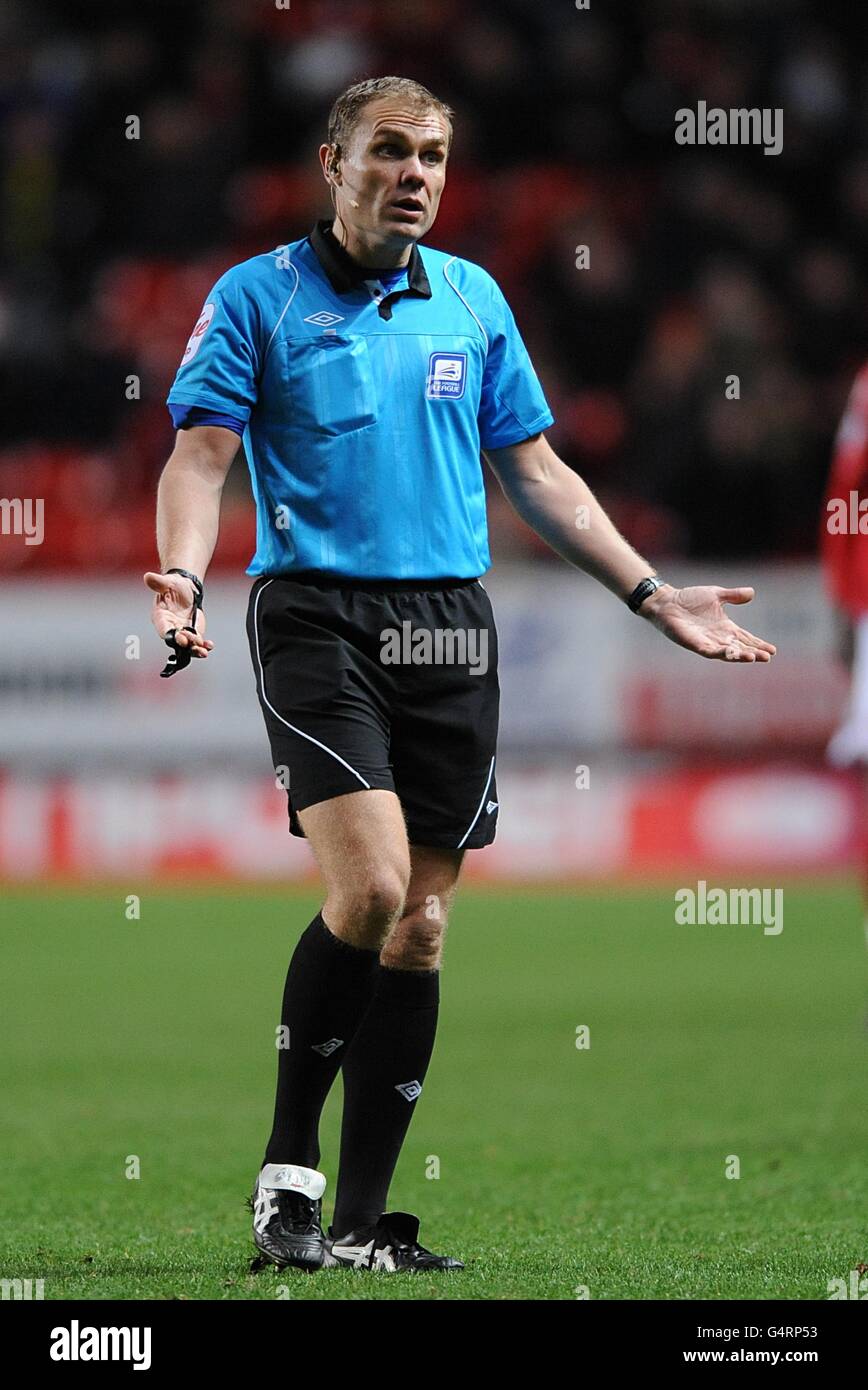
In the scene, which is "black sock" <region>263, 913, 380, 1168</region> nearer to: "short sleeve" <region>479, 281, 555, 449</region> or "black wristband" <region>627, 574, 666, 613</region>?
"black wristband" <region>627, 574, 666, 613</region>

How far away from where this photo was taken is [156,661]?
1315cm

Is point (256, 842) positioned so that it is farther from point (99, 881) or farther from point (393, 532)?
point (393, 532)

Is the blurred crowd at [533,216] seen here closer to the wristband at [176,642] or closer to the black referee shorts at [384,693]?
the black referee shorts at [384,693]

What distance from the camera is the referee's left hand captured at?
439 centimetres

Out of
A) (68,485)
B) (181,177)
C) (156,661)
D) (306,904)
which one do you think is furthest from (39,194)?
(306,904)

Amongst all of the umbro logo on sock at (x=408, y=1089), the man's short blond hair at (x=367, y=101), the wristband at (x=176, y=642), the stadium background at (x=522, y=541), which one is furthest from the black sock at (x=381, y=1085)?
the man's short blond hair at (x=367, y=101)

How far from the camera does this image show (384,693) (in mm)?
4285

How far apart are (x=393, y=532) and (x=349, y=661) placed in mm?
275

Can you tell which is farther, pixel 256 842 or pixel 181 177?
pixel 181 177

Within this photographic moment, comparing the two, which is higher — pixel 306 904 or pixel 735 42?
pixel 735 42

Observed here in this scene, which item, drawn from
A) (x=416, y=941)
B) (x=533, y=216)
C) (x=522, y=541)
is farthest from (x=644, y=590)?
(x=533, y=216)

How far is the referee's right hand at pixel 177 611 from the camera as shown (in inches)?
154

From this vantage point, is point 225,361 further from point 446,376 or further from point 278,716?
point 278,716

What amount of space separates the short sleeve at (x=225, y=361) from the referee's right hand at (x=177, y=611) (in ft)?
1.27
